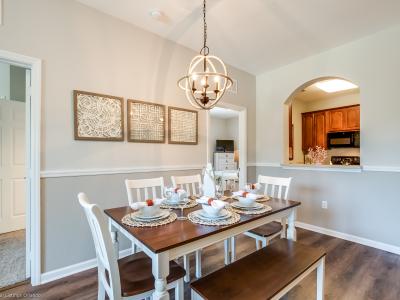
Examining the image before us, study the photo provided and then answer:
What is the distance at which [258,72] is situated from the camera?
4.05 meters

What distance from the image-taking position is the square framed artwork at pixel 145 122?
103 inches

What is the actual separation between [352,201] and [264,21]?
2.68m

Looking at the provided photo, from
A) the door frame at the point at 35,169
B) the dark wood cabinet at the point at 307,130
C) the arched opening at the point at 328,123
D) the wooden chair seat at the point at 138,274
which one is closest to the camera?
the wooden chair seat at the point at 138,274

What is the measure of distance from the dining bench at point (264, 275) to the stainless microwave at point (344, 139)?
13.9 ft

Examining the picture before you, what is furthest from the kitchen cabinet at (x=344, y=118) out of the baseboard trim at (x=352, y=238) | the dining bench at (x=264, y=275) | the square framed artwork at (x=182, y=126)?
the dining bench at (x=264, y=275)

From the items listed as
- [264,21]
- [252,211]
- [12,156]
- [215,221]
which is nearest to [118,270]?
[215,221]

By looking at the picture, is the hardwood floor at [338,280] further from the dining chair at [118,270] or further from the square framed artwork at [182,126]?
the square framed artwork at [182,126]

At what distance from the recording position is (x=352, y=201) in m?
2.99

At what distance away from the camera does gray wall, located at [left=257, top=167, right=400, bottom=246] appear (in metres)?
2.67

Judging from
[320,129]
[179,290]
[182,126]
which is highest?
[320,129]

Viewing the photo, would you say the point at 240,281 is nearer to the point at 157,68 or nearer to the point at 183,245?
the point at 183,245

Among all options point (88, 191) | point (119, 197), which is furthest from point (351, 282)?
point (88, 191)

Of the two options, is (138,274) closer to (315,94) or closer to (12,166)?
(12,166)

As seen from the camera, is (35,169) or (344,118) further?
(344,118)
